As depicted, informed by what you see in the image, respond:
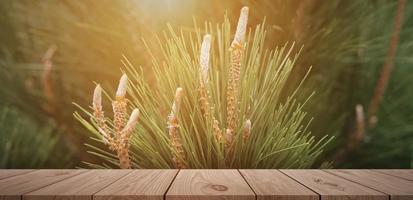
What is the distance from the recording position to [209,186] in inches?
31.1

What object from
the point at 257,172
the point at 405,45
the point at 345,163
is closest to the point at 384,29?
the point at 405,45

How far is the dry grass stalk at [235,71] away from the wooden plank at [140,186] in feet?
0.61

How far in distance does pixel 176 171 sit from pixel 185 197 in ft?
0.83

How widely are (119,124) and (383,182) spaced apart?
546mm

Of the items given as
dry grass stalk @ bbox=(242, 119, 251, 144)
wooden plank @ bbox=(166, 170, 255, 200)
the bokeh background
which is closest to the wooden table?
wooden plank @ bbox=(166, 170, 255, 200)

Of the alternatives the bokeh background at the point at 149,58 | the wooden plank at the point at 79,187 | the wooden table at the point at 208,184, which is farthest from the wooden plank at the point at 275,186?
the bokeh background at the point at 149,58

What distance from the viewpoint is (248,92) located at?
1089 mm

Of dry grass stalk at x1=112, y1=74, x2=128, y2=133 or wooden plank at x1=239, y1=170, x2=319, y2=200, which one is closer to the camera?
wooden plank at x1=239, y1=170, x2=319, y2=200

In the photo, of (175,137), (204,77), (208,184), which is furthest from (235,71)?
(208,184)

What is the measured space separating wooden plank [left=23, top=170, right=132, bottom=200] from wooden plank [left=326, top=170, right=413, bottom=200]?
0.40 m

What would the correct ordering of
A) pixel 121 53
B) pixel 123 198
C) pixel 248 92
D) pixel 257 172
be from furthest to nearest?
1. pixel 121 53
2. pixel 248 92
3. pixel 257 172
4. pixel 123 198

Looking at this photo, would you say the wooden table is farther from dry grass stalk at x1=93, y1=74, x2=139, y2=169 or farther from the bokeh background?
the bokeh background

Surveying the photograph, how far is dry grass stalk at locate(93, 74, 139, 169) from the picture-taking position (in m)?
1.10

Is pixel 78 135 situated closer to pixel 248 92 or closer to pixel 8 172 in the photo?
pixel 8 172
